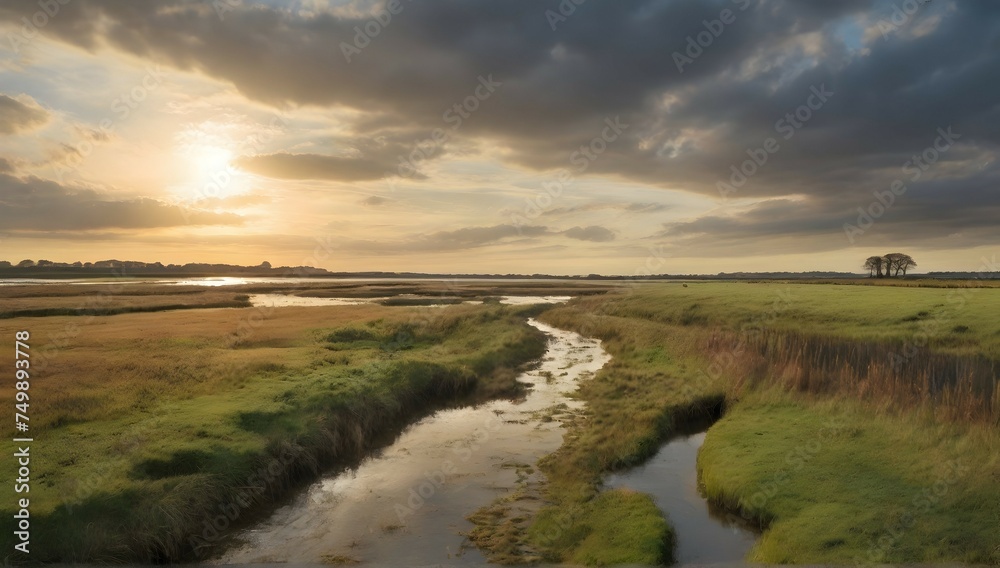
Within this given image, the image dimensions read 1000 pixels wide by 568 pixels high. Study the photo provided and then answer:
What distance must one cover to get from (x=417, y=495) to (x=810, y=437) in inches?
483

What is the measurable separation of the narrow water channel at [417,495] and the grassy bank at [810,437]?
1666 millimetres

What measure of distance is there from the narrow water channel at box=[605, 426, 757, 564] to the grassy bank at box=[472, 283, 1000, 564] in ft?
1.69

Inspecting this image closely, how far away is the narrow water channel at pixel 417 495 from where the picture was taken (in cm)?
1209

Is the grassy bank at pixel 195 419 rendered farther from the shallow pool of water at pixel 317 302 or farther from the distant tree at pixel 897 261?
the distant tree at pixel 897 261

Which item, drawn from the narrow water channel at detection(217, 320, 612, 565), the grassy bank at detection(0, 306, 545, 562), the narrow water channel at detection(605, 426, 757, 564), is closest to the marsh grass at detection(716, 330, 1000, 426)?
the narrow water channel at detection(605, 426, 757, 564)

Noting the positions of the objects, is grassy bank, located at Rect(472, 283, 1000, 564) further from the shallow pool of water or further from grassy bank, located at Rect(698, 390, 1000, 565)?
the shallow pool of water

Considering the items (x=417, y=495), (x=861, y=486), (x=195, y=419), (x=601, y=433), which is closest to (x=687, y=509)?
(x=861, y=486)

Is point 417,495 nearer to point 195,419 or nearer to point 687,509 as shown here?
point 687,509

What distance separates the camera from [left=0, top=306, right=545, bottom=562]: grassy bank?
11.8 metres

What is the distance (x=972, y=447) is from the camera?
13.4 m

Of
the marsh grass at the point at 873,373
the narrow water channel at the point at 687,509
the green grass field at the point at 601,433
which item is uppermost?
the marsh grass at the point at 873,373

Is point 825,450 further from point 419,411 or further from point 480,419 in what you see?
point 419,411

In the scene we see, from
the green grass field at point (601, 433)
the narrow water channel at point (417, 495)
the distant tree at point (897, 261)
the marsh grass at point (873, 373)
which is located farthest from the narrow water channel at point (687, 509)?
the distant tree at point (897, 261)

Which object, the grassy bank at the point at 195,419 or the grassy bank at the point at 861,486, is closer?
the grassy bank at the point at 861,486
